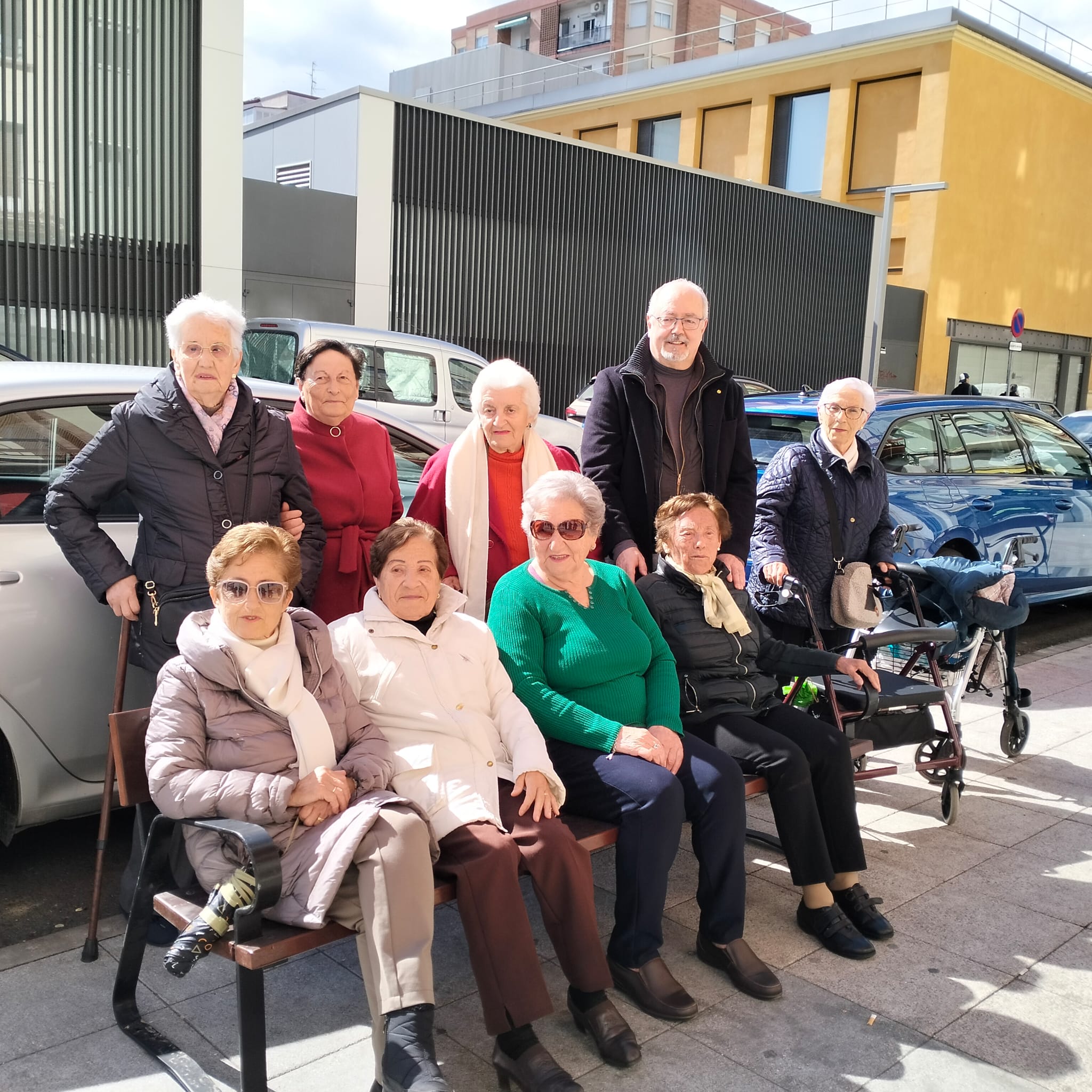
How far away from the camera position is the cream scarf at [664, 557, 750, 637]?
13.0ft

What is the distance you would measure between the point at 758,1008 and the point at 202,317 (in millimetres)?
2627

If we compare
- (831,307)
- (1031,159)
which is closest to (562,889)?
(831,307)

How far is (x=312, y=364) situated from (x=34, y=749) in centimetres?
154

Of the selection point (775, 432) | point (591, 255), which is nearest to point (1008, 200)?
point (591, 255)

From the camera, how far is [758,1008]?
3.29m

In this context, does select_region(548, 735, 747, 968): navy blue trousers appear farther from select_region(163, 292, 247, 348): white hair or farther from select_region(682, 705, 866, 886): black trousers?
select_region(163, 292, 247, 348): white hair

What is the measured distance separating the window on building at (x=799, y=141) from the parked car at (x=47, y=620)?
2771 cm

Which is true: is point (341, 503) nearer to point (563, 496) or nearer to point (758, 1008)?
point (563, 496)

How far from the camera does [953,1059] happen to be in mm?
3066

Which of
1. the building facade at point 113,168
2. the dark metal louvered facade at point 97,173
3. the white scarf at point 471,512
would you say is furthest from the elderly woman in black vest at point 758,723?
the building facade at point 113,168

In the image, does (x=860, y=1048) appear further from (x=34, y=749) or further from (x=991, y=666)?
(x=991, y=666)

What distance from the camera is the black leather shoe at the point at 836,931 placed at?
362cm

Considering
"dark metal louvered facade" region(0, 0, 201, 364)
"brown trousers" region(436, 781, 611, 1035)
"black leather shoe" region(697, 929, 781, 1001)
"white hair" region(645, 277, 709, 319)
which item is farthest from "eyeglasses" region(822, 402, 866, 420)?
"dark metal louvered facade" region(0, 0, 201, 364)

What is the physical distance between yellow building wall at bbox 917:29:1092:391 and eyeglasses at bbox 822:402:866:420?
23776mm
